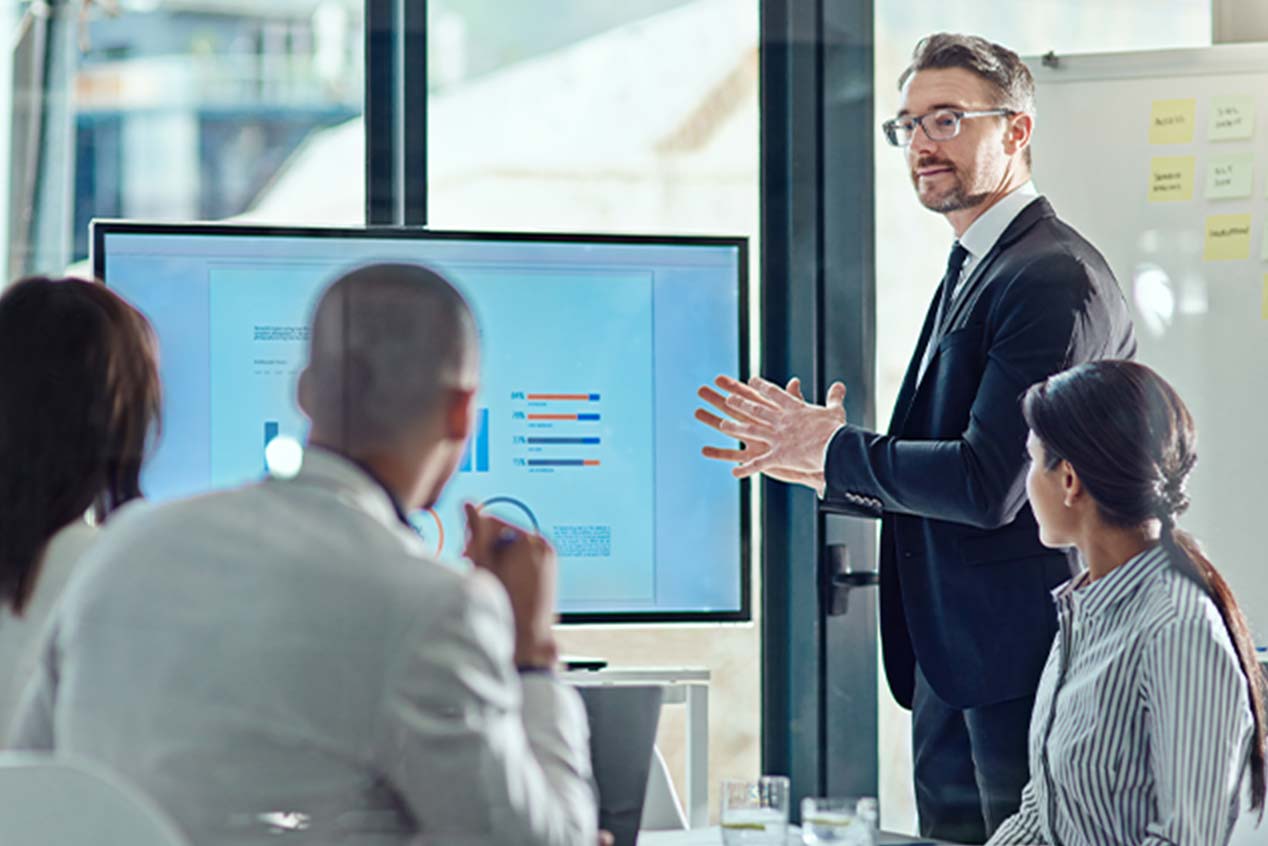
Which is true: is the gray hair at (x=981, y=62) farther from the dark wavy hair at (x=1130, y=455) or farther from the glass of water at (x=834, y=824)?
the glass of water at (x=834, y=824)

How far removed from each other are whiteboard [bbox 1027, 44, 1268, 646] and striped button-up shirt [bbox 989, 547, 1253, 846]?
0.92 metres

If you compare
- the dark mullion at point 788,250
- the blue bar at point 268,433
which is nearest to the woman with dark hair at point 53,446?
the blue bar at point 268,433

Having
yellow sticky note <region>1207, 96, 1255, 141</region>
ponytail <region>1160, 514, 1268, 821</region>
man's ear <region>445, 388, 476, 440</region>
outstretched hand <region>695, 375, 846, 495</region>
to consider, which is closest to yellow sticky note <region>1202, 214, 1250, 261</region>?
yellow sticky note <region>1207, 96, 1255, 141</region>

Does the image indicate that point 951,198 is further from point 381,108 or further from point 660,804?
point 660,804

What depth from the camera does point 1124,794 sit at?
6.88ft

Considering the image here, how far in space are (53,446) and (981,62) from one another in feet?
5.93

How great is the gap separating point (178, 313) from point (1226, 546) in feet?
6.46

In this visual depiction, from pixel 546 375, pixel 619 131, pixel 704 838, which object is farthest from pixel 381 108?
pixel 704 838

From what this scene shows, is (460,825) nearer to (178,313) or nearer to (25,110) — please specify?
(178,313)

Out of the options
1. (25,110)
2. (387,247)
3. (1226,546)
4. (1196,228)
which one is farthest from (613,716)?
(1196,228)

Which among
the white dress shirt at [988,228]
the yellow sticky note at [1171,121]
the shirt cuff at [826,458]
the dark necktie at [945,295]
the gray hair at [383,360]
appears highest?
the yellow sticky note at [1171,121]

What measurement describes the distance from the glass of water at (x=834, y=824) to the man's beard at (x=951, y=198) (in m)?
1.13

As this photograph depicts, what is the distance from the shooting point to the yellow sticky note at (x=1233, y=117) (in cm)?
312

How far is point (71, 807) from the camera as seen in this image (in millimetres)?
1402
